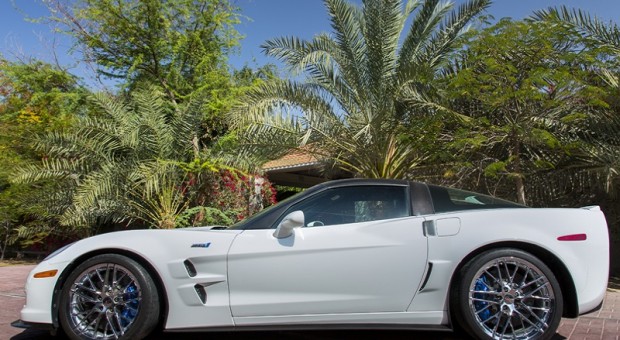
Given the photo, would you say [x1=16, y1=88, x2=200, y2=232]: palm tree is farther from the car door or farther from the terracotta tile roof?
the car door

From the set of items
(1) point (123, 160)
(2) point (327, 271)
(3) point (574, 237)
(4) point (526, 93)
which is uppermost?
(4) point (526, 93)

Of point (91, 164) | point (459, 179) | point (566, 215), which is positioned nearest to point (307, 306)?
point (566, 215)

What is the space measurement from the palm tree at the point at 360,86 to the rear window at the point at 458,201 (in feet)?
18.0

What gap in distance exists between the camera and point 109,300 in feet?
12.5

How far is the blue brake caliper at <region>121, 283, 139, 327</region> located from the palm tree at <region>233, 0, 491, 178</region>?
6303mm

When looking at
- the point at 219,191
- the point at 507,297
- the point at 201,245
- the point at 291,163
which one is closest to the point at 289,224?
the point at 201,245

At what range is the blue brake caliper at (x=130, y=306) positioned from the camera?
377 cm

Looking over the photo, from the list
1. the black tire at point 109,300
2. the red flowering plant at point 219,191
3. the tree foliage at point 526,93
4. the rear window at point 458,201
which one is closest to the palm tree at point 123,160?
the red flowering plant at point 219,191

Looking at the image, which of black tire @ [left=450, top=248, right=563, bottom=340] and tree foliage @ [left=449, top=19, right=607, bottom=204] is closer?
black tire @ [left=450, top=248, right=563, bottom=340]

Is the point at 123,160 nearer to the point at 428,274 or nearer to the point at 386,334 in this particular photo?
the point at 386,334

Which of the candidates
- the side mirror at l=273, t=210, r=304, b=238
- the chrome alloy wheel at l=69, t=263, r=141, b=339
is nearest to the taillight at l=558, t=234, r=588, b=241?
the side mirror at l=273, t=210, r=304, b=238

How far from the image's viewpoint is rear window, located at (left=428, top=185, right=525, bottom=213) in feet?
13.2

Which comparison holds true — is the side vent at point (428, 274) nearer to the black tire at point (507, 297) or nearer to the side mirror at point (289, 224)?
the black tire at point (507, 297)

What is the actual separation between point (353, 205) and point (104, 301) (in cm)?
206
